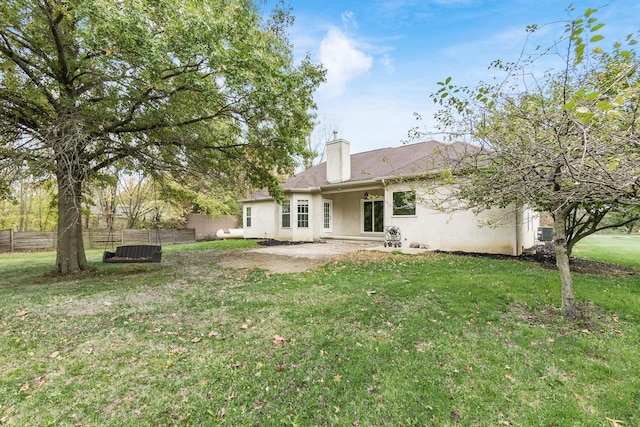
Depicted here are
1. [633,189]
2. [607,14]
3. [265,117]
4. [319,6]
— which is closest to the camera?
[633,189]

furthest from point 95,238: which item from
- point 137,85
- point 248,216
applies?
point 137,85

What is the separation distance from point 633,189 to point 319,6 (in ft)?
32.0

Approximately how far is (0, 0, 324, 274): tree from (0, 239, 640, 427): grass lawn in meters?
3.28

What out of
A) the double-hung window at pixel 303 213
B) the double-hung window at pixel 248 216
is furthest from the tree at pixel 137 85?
the double-hung window at pixel 248 216

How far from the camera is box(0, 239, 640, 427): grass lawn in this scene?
8.40 ft

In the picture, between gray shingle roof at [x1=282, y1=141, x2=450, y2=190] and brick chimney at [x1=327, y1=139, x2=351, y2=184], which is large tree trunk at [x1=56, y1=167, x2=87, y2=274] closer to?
gray shingle roof at [x1=282, y1=141, x2=450, y2=190]

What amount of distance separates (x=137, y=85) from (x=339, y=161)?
1047cm

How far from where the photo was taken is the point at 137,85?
20.3ft

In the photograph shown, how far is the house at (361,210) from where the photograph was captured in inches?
452

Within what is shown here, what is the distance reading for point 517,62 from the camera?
371 cm

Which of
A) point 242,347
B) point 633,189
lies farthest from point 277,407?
point 633,189

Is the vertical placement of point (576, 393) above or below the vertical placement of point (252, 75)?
below

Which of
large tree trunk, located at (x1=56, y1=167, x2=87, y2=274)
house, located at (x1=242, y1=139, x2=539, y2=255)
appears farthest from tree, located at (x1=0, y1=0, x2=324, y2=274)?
house, located at (x1=242, y1=139, x2=539, y2=255)

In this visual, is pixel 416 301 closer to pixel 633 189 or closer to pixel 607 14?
pixel 633 189
